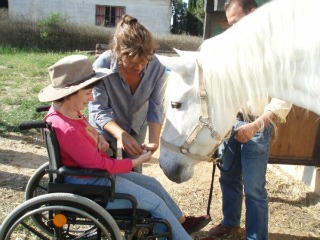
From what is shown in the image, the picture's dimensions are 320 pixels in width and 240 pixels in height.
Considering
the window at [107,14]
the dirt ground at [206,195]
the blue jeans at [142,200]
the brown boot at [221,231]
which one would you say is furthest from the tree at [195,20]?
the blue jeans at [142,200]

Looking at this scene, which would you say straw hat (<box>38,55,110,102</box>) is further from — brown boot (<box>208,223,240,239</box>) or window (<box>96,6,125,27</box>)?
window (<box>96,6,125,27</box>)

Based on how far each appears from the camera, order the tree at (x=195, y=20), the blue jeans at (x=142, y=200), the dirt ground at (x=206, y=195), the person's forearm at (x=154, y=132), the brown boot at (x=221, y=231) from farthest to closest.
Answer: the tree at (x=195, y=20), the dirt ground at (x=206, y=195), the brown boot at (x=221, y=231), the person's forearm at (x=154, y=132), the blue jeans at (x=142, y=200)

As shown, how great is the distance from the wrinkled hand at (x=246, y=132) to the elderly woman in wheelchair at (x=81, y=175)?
58cm

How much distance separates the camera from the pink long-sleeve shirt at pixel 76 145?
196 cm

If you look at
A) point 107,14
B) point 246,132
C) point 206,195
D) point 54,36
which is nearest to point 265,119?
point 246,132

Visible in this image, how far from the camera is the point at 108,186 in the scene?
204 centimetres

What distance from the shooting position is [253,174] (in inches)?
95.3

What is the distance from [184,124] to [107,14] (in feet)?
77.4

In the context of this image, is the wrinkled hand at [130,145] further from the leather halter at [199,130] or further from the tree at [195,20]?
the tree at [195,20]

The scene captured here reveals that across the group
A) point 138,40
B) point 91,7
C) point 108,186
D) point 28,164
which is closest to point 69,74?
point 138,40

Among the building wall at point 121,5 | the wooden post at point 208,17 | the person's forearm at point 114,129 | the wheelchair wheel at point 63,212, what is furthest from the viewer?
the building wall at point 121,5

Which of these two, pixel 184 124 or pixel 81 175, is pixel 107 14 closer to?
pixel 184 124

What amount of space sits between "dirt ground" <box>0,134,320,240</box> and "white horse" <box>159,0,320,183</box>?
1181 mm

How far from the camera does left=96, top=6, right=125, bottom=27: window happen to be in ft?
79.3
